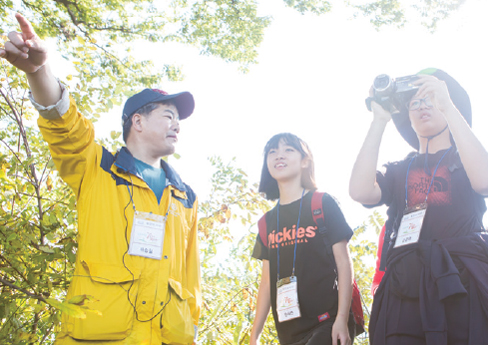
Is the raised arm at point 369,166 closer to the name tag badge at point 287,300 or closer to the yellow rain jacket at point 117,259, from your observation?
the name tag badge at point 287,300

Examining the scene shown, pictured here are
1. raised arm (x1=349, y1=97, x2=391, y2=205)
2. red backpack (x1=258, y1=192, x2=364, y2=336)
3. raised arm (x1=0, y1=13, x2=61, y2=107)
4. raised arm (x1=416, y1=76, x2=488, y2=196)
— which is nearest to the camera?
raised arm (x1=0, y1=13, x2=61, y2=107)

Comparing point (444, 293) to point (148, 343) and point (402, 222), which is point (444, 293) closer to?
point (402, 222)

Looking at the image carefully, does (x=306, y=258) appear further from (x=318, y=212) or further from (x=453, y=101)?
(x=453, y=101)

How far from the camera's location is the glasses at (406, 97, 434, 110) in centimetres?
196

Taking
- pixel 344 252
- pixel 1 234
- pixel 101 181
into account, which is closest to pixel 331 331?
pixel 344 252

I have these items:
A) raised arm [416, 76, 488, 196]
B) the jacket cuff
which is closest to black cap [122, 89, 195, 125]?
the jacket cuff

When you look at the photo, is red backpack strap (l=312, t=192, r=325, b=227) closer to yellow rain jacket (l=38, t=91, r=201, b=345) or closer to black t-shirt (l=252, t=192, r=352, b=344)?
black t-shirt (l=252, t=192, r=352, b=344)

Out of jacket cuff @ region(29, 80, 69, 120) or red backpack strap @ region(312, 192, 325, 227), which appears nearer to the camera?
jacket cuff @ region(29, 80, 69, 120)

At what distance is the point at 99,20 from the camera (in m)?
7.50

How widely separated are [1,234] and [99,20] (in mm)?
6310

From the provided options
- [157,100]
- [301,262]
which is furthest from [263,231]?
[157,100]

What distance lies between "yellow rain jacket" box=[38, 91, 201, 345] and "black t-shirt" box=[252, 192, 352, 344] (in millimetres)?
501

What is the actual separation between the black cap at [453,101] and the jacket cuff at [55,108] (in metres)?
1.66

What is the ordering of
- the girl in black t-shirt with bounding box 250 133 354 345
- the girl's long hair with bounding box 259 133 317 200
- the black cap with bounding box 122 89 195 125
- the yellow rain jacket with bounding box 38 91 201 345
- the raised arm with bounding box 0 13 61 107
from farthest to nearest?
the girl's long hair with bounding box 259 133 317 200 < the black cap with bounding box 122 89 195 125 < the girl in black t-shirt with bounding box 250 133 354 345 < the yellow rain jacket with bounding box 38 91 201 345 < the raised arm with bounding box 0 13 61 107
